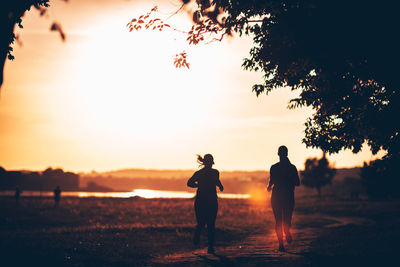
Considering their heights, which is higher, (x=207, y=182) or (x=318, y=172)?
(x=318, y=172)

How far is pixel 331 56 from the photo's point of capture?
1033 cm

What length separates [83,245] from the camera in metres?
13.3

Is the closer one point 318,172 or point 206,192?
point 206,192

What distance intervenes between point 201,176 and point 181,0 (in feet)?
13.9

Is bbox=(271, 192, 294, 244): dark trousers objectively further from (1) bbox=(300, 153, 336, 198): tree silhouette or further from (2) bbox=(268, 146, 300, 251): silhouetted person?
(1) bbox=(300, 153, 336, 198): tree silhouette

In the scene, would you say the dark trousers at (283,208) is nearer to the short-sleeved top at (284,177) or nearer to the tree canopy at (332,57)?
the short-sleeved top at (284,177)

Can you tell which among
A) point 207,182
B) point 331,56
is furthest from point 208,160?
point 331,56

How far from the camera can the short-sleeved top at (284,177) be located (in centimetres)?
1052

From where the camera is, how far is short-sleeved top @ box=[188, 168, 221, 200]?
10.5 m

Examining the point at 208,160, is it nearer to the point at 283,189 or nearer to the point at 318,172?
the point at 283,189

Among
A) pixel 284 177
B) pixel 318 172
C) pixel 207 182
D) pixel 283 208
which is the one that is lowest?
pixel 283 208

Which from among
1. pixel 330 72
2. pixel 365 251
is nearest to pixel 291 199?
pixel 365 251

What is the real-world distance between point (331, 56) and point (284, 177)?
3190 millimetres

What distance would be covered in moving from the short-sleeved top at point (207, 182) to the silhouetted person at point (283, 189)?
4.77ft
